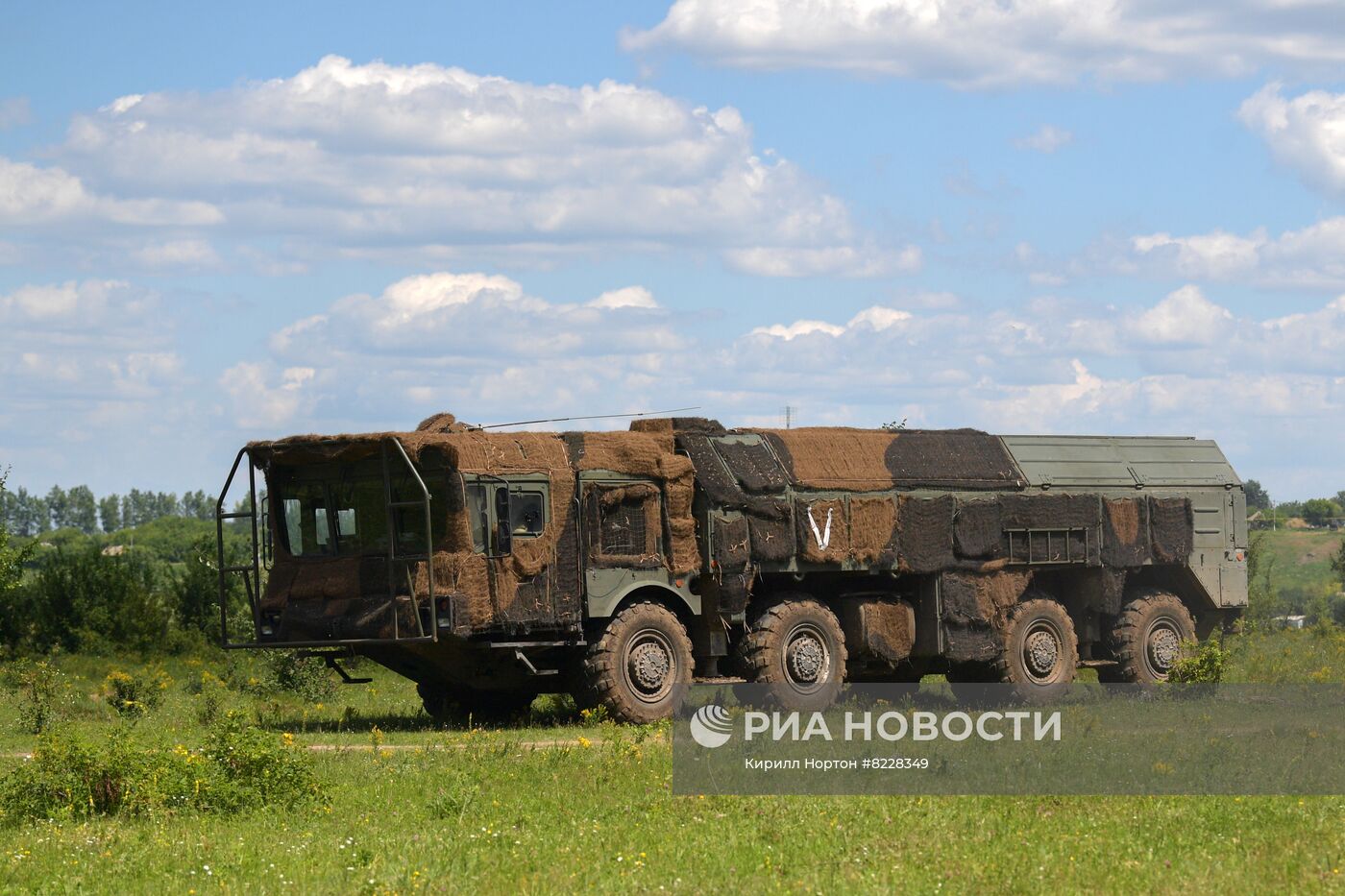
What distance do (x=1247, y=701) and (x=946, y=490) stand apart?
14.8 feet

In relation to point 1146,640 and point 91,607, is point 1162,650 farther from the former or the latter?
point 91,607

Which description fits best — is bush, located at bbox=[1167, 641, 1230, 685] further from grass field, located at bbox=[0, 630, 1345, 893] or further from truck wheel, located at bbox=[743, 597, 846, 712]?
grass field, located at bbox=[0, 630, 1345, 893]

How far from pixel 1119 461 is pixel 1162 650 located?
8.86 ft

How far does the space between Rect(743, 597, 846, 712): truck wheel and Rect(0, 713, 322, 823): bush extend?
7825 millimetres

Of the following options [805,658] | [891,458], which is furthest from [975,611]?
[805,658]

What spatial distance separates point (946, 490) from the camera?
952 inches

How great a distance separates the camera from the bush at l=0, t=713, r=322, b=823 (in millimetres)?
14609

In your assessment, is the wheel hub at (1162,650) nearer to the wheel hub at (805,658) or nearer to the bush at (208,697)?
the wheel hub at (805,658)

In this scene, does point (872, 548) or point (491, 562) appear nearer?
point (491, 562)

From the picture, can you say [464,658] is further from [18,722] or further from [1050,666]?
[1050,666]

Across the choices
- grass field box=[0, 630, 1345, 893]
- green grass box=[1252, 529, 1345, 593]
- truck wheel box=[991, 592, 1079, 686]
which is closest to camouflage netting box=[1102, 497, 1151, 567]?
truck wheel box=[991, 592, 1079, 686]

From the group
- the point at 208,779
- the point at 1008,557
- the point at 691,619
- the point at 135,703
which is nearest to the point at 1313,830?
the point at 208,779

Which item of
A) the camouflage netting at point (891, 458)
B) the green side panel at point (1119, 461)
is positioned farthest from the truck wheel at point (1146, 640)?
the camouflage netting at point (891, 458)

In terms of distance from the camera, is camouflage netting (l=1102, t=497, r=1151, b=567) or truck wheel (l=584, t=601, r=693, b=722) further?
camouflage netting (l=1102, t=497, r=1151, b=567)
